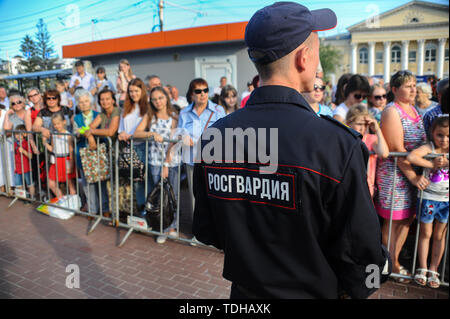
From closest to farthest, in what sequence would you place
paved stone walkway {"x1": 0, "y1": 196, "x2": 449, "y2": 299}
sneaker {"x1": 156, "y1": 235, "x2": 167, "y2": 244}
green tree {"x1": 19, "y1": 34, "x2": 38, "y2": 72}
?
green tree {"x1": 19, "y1": 34, "x2": 38, "y2": 72}
paved stone walkway {"x1": 0, "y1": 196, "x2": 449, "y2": 299}
sneaker {"x1": 156, "y1": 235, "x2": 167, "y2": 244}

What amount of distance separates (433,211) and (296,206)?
2870mm

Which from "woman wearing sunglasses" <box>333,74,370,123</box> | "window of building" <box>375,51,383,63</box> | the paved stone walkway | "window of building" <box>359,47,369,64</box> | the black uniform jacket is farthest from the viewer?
"window of building" <box>375,51,383,63</box>

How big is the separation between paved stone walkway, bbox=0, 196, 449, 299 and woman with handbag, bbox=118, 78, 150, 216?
2.33 feet

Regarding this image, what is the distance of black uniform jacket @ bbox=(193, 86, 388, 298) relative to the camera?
1.18m

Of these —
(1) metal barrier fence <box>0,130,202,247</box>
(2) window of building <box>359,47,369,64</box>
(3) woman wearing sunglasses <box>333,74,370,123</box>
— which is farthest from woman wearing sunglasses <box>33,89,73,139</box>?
(2) window of building <box>359,47,369,64</box>

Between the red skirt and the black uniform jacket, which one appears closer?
the black uniform jacket

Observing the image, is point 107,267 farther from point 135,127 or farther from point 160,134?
point 135,127

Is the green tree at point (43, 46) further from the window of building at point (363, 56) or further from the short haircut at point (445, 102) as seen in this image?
the window of building at point (363, 56)

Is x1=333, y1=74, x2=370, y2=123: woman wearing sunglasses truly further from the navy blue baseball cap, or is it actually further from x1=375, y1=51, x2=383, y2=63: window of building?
x1=375, y1=51, x2=383, y2=63: window of building

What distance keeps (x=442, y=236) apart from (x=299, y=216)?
3018 millimetres

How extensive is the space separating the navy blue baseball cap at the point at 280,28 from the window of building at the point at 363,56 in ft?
149

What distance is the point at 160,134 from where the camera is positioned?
186 inches

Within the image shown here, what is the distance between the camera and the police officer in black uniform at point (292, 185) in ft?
3.90

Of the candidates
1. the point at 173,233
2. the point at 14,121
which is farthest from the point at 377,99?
the point at 14,121
